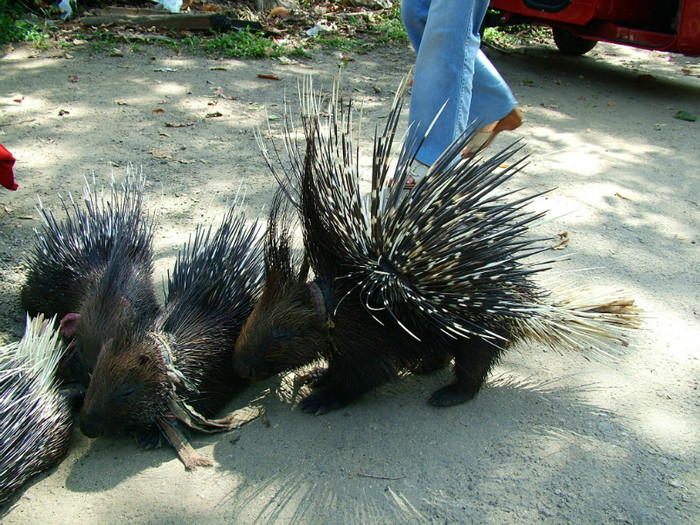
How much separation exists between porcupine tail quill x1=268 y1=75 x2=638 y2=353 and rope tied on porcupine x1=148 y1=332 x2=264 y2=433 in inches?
26.9

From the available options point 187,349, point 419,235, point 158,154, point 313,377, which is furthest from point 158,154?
point 419,235

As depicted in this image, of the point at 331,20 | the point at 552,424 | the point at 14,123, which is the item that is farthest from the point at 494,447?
the point at 331,20

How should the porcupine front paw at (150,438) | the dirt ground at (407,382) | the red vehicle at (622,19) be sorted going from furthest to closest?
the red vehicle at (622,19), the porcupine front paw at (150,438), the dirt ground at (407,382)

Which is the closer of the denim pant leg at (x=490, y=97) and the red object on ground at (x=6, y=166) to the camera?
the red object on ground at (x=6, y=166)

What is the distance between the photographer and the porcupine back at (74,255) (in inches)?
111

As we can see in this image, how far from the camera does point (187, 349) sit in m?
2.45

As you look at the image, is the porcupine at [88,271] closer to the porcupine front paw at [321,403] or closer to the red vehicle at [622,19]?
the porcupine front paw at [321,403]

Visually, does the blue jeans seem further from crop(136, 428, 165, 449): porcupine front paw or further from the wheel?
the wheel

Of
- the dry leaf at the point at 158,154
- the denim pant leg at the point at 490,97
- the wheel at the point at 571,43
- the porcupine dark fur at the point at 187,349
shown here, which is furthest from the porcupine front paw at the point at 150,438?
the wheel at the point at 571,43

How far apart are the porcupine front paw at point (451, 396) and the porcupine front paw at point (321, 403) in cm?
37

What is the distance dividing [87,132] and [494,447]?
373 cm

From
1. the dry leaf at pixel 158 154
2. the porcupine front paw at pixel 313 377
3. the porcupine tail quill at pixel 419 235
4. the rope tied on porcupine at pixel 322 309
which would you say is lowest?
the porcupine front paw at pixel 313 377

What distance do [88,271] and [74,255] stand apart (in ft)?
0.38

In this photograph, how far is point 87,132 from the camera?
451 cm
